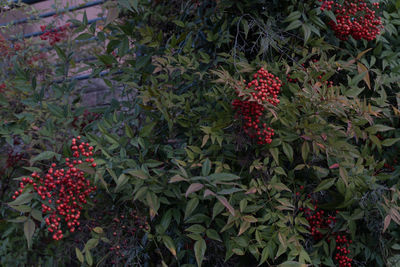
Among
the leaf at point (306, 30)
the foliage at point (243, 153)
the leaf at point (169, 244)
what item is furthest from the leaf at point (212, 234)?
the leaf at point (306, 30)

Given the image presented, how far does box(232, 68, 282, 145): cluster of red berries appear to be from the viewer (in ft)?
4.80

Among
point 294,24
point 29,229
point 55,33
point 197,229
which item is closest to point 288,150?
point 197,229

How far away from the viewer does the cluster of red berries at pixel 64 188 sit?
1.41 meters

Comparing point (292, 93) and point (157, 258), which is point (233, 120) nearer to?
point (292, 93)

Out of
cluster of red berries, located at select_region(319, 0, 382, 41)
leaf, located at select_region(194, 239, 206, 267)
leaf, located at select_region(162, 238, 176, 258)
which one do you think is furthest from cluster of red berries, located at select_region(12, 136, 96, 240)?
cluster of red berries, located at select_region(319, 0, 382, 41)

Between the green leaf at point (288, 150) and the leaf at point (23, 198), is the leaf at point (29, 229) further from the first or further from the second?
the green leaf at point (288, 150)

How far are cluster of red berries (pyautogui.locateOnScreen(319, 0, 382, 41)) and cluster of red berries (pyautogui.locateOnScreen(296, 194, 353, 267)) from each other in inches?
30.8

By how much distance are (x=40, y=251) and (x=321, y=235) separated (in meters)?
1.99

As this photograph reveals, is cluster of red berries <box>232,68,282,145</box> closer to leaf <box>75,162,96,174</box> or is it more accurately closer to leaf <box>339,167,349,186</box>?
leaf <box>339,167,349,186</box>

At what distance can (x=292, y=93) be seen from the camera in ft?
5.85

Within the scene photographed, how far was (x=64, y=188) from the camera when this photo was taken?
144 cm

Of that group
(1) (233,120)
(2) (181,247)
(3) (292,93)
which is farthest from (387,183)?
(2) (181,247)

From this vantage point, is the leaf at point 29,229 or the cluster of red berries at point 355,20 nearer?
the leaf at point 29,229

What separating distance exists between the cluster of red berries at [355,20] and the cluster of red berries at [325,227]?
0.78 m
